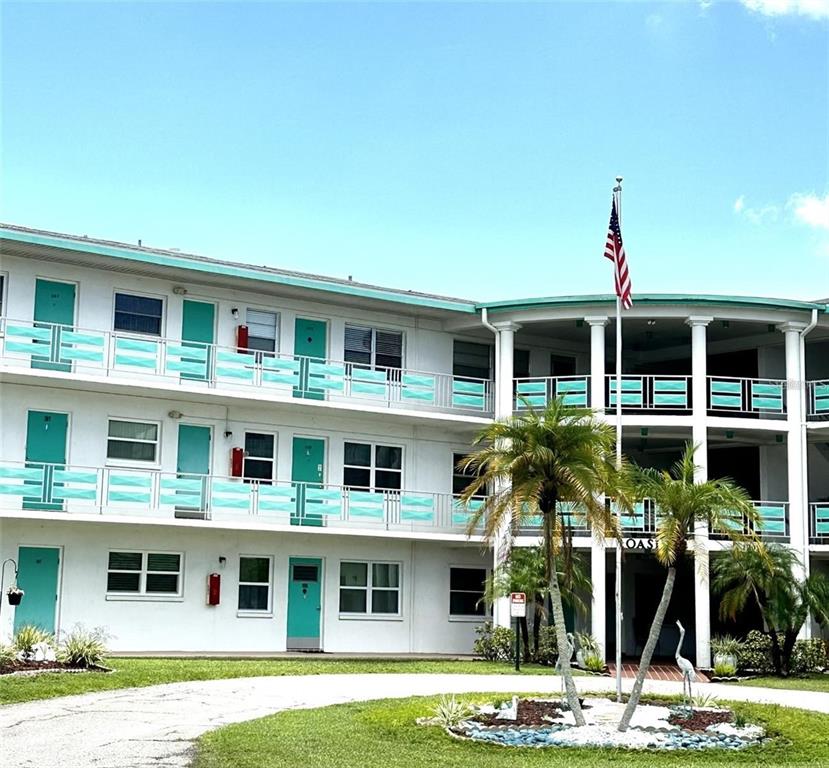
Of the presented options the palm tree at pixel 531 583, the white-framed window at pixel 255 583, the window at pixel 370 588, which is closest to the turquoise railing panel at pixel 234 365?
the white-framed window at pixel 255 583

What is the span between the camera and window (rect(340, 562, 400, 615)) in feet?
99.5

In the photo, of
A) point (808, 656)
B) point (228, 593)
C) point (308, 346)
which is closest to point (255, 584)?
point (228, 593)

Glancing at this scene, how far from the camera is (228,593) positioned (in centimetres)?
2875

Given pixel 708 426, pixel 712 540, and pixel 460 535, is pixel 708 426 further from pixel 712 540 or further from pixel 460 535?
pixel 460 535

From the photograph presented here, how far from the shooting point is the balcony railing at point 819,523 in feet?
98.1

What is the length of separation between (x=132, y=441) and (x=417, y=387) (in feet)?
23.2

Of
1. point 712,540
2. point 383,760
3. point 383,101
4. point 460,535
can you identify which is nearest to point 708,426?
point 712,540

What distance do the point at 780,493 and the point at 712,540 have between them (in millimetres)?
3688

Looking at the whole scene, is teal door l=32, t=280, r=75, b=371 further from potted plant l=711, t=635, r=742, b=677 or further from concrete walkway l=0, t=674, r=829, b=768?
potted plant l=711, t=635, r=742, b=677

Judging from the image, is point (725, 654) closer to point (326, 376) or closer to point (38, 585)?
point (326, 376)

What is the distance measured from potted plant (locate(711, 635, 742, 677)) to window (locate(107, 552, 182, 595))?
38.7 ft

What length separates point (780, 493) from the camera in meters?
32.2

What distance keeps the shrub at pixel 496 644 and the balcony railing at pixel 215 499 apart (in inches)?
110

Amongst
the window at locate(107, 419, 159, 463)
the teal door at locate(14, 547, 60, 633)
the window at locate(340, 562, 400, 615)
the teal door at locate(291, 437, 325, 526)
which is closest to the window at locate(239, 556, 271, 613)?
the teal door at locate(291, 437, 325, 526)
